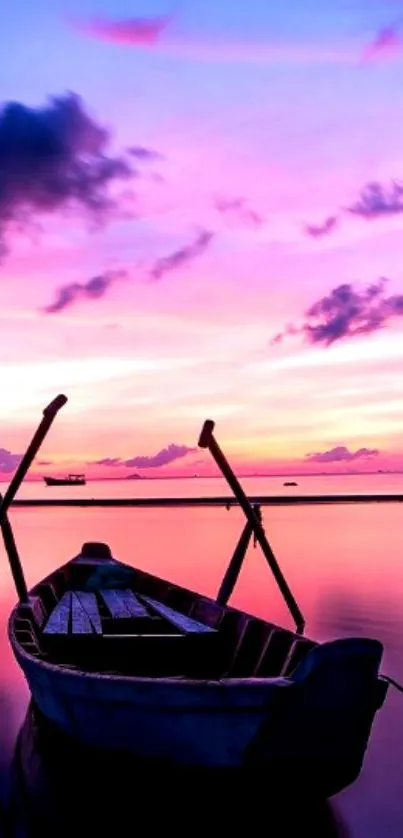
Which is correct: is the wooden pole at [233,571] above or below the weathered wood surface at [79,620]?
above

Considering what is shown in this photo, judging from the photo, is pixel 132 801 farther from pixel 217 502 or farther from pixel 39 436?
pixel 217 502

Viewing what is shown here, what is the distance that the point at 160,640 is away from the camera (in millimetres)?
13469

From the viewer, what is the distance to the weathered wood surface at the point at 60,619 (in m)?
14.1

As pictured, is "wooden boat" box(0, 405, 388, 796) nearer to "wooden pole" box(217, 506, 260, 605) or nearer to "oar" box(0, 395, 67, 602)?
"oar" box(0, 395, 67, 602)

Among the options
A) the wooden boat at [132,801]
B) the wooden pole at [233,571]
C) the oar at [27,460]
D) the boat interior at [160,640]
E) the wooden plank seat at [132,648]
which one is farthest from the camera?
the wooden pole at [233,571]

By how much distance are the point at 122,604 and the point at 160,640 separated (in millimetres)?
4258

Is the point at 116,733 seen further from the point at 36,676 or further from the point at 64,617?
the point at 64,617

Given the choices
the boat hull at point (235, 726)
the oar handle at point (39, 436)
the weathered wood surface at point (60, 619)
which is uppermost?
the oar handle at point (39, 436)

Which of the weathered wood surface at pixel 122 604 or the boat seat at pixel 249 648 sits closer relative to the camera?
the boat seat at pixel 249 648

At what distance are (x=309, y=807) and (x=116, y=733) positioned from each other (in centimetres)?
304

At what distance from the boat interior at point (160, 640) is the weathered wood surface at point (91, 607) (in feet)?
0.06

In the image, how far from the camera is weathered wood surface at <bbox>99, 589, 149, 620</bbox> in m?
16.0

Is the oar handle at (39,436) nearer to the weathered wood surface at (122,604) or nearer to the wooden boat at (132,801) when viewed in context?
the weathered wood surface at (122,604)

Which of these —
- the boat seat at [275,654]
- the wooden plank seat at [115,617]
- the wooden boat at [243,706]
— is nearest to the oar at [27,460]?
the wooden plank seat at [115,617]
